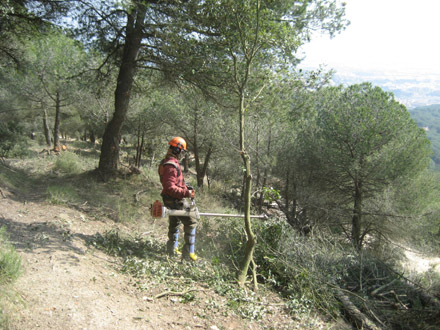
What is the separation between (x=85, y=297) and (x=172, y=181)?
179 centimetres

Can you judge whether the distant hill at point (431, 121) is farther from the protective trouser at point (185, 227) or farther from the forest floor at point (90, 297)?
the forest floor at point (90, 297)

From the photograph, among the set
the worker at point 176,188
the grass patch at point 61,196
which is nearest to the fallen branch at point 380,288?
the worker at point 176,188

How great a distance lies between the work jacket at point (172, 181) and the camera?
3988mm

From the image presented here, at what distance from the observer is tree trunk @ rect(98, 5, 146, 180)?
7.68 meters

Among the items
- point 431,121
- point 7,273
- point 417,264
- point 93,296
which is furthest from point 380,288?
point 431,121

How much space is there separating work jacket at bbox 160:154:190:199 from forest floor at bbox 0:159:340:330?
1.08 m

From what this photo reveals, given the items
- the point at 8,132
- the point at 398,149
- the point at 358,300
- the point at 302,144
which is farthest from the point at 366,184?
the point at 8,132

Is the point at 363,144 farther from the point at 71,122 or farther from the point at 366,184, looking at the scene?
the point at 71,122

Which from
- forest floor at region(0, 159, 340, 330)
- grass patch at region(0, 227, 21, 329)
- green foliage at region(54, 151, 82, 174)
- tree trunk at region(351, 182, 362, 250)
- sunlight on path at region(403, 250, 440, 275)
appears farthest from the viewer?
tree trunk at region(351, 182, 362, 250)

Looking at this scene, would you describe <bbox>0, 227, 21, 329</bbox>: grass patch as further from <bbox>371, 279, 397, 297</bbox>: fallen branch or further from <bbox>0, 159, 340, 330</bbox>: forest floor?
<bbox>371, 279, 397, 297</bbox>: fallen branch

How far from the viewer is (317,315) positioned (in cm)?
387

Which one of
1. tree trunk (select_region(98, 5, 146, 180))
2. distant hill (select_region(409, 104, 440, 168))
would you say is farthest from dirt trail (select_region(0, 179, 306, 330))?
distant hill (select_region(409, 104, 440, 168))

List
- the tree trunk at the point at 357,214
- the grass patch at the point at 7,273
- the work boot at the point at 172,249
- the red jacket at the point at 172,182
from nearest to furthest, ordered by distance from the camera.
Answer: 1. the grass patch at the point at 7,273
2. the red jacket at the point at 172,182
3. the work boot at the point at 172,249
4. the tree trunk at the point at 357,214

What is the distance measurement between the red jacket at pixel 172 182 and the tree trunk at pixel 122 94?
452 cm
